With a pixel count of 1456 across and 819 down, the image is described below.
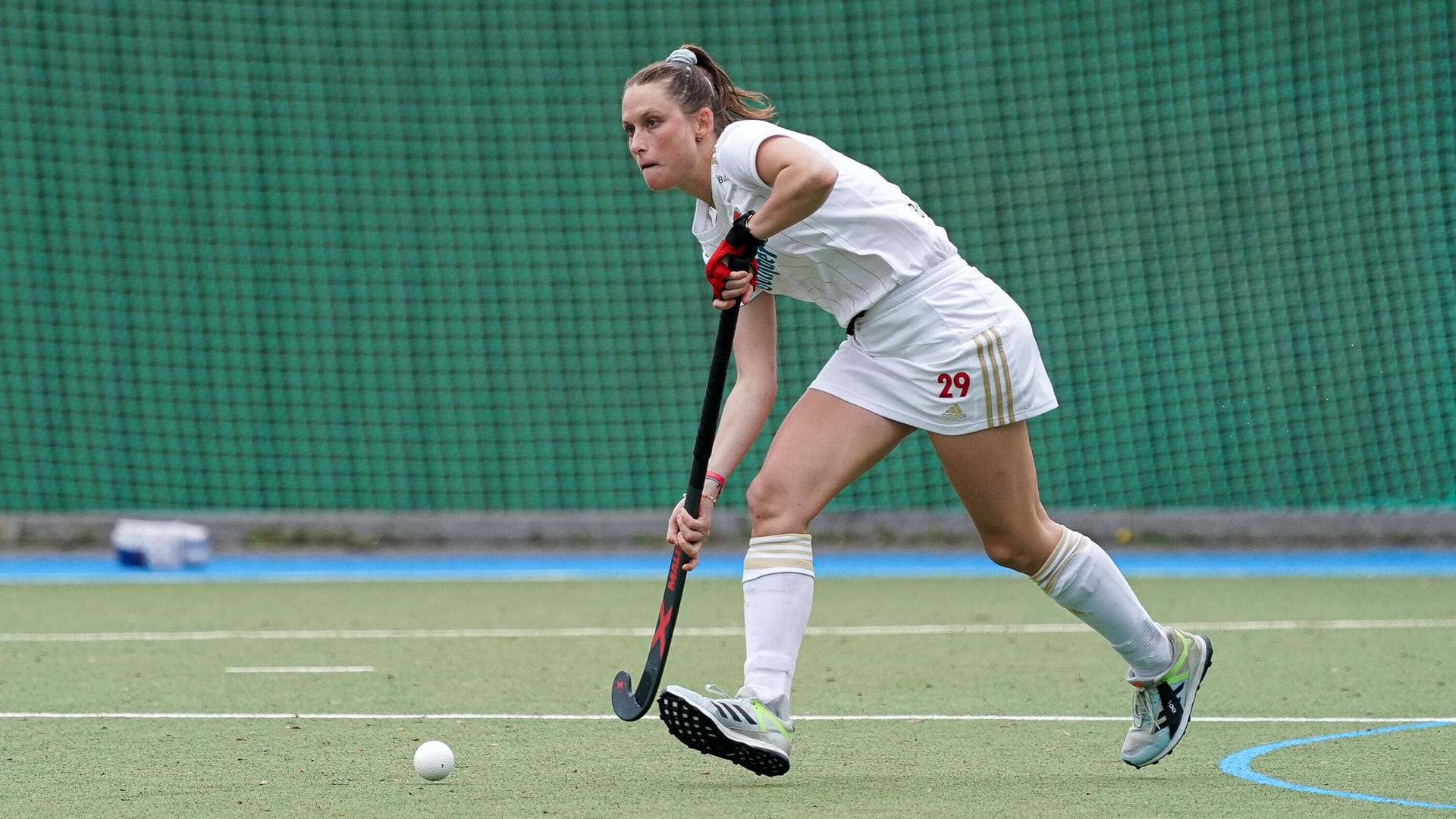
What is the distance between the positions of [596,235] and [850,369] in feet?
25.4

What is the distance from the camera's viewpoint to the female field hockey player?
12.2ft

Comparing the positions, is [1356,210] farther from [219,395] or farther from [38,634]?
[38,634]

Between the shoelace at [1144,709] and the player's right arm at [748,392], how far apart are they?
3.38 feet

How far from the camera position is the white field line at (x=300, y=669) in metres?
5.68

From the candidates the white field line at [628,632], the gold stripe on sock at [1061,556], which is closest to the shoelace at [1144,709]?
the gold stripe on sock at [1061,556]

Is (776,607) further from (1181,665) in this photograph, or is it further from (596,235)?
(596,235)

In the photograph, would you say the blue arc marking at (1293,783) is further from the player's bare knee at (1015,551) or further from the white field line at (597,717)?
the player's bare knee at (1015,551)

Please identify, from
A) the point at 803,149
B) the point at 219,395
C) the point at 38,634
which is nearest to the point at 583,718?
the point at 803,149

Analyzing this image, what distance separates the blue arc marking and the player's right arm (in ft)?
4.16

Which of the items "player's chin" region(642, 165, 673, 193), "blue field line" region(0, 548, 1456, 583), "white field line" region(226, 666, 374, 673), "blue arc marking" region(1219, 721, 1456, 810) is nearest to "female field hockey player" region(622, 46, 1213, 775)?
"player's chin" region(642, 165, 673, 193)

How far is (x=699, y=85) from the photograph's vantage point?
3822mm

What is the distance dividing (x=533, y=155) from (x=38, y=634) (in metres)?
5.61

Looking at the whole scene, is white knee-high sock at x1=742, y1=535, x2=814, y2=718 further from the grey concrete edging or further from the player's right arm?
the grey concrete edging

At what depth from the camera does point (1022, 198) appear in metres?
11.2
